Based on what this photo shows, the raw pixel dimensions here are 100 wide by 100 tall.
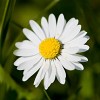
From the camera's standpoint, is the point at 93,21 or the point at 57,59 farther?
the point at 93,21

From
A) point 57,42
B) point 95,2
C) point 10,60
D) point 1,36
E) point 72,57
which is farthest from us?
point 95,2

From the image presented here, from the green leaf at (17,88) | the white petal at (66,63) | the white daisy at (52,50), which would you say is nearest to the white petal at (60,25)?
the white daisy at (52,50)

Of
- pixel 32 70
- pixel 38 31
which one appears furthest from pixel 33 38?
pixel 32 70

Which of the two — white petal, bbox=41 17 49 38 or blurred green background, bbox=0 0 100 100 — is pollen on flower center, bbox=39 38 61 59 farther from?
blurred green background, bbox=0 0 100 100

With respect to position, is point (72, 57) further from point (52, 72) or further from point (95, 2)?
point (95, 2)

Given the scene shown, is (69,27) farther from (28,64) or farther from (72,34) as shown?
(28,64)

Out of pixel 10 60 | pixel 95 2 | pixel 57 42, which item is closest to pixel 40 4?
pixel 95 2

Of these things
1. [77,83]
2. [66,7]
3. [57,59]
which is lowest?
[77,83]
